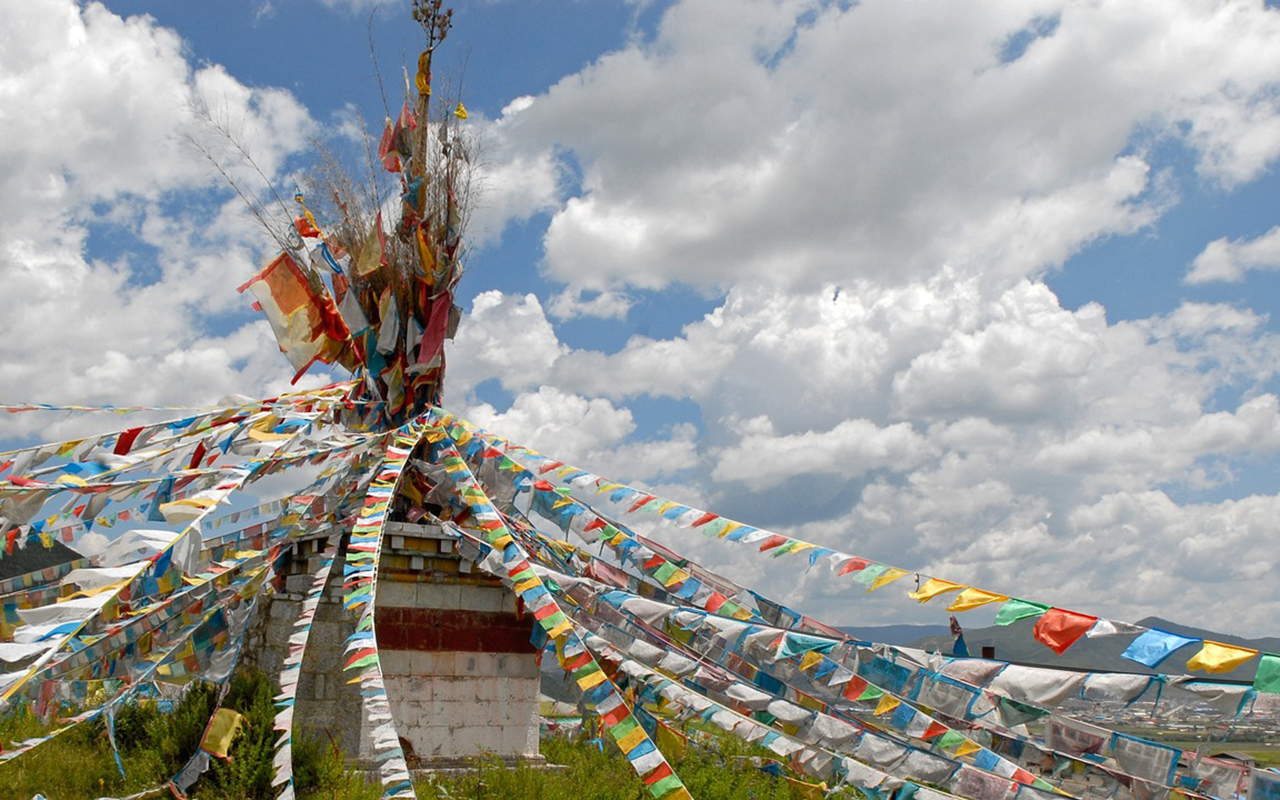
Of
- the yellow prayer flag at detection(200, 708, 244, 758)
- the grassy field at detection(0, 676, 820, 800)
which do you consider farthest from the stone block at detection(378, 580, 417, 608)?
the yellow prayer flag at detection(200, 708, 244, 758)

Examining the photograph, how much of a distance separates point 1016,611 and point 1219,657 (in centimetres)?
137

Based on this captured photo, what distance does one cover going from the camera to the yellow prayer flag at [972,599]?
778cm

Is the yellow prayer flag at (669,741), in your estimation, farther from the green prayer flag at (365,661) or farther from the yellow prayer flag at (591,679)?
the green prayer flag at (365,661)

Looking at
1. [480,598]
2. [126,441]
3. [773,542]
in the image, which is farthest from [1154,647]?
[126,441]

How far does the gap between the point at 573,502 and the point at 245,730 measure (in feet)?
13.1

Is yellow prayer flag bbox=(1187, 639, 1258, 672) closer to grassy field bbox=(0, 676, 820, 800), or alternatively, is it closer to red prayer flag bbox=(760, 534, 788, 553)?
red prayer flag bbox=(760, 534, 788, 553)

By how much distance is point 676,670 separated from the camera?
403 inches

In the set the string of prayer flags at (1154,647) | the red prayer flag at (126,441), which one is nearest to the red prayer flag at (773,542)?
the string of prayer flags at (1154,647)

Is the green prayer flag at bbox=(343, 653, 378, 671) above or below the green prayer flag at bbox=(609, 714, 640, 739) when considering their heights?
above

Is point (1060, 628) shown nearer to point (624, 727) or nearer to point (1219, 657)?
point (1219, 657)

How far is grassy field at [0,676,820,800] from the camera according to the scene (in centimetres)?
952

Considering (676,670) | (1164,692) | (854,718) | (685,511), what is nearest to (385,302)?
(685,511)

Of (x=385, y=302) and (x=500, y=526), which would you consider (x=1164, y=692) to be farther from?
(x=385, y=302)

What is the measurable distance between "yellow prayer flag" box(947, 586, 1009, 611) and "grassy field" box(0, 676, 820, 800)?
318 centimetres
